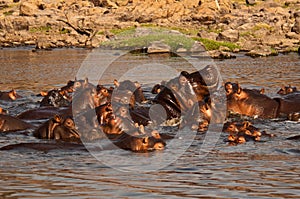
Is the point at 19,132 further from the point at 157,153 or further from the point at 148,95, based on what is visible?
the point at 148,95

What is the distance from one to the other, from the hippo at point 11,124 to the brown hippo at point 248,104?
3.22m

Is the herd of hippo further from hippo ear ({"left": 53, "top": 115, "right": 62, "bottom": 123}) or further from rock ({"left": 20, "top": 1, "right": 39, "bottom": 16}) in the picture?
rock ({"left": 20, "top": 1, "right": 39, "bottom": 16})

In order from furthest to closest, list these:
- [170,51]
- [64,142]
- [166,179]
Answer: [170,51], [64,142], [166,179]

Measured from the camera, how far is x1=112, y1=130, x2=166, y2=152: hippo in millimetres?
8512

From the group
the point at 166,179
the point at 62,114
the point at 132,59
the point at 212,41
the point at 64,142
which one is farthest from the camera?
the point at 212,41

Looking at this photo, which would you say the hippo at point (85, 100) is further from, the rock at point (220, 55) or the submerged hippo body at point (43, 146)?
the rock at point (220, 55)

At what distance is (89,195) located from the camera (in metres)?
6.32

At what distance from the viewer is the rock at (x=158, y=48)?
106 feet

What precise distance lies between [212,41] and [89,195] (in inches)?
1155

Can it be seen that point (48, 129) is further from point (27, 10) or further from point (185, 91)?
point (27, 10)

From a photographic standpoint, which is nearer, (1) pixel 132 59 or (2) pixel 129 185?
(2) pixel 129 185

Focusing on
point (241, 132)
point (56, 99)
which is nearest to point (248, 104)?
point (241, 132)

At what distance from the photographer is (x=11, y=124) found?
33.4 feet

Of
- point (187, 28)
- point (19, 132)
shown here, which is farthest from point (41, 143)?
point (187, 28)
